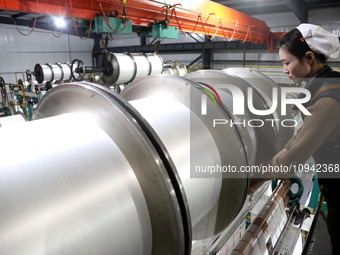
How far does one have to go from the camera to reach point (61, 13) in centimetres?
227

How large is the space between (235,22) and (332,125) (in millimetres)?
3638

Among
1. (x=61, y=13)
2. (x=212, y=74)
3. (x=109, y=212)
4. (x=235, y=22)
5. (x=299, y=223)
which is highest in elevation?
(x=235, y=22)

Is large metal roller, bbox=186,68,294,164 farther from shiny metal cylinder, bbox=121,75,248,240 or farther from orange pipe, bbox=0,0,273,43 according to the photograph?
orange pipe, bbox=0,0,273,43

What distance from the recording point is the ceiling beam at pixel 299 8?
21.2 feet

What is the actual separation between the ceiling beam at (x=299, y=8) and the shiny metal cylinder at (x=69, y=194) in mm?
6912

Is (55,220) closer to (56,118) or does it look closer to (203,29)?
(56,118)

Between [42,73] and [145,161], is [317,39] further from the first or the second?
[42,73]

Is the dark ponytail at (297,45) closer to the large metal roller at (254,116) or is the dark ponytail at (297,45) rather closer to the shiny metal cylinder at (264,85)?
the large metal roller at (254,116)

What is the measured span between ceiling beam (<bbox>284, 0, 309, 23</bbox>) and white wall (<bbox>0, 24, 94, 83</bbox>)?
1007 centimetres

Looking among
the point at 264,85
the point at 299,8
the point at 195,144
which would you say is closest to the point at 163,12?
the point at 264,85

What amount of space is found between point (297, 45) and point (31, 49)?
12.7 meters

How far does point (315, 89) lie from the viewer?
3.92ft

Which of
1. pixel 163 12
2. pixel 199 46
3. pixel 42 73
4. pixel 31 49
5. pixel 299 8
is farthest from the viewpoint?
pixel 31 49

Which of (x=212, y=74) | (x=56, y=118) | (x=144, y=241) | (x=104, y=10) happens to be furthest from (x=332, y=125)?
(x=104, y=10)
